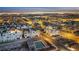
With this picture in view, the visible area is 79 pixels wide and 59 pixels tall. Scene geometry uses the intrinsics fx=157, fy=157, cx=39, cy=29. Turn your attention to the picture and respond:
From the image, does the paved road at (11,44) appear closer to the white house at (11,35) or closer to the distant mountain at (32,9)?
the white house at (11,35)

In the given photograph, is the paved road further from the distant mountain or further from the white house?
the distant mountain

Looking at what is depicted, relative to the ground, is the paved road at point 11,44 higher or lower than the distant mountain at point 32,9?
lower

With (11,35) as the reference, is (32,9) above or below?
above

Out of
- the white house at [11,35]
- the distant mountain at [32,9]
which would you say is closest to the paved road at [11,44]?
the white house at [11,35]

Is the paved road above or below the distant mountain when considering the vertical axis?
below

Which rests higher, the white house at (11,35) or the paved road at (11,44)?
the white house at (11,35)

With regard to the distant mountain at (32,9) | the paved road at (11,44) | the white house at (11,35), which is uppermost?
the distant mountain at (32,9)

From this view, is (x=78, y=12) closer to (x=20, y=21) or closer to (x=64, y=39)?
(x=64, y=39)

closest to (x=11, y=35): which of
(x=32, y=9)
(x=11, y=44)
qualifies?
(x=11, y=44)

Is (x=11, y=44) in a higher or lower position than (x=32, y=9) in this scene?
lower

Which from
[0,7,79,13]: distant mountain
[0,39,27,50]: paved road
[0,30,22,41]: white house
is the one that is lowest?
[0,39,27,50]: paved road

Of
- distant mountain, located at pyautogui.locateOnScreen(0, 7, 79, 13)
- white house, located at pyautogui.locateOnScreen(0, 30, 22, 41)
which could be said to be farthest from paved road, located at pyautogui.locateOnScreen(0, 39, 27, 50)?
distant mountain, located at pyautogui.locateOnScreen(0, 7, 79, 13)

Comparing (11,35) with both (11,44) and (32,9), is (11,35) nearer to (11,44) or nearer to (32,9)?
(11,44)
